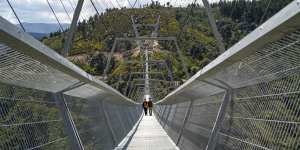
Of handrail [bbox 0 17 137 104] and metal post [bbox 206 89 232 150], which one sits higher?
handrail [bbox 0 17 137 104]

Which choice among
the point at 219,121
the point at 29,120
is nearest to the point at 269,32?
the point at 29,120

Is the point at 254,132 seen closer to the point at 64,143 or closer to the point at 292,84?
the point at 292,84

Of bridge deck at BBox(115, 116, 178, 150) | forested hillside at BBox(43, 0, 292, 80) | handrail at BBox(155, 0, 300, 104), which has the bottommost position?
bridge deck at BBox(115, 116, 178, 150)

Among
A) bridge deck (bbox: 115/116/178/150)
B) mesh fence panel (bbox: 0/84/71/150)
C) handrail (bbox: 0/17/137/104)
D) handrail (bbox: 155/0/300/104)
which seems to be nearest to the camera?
handrail (bbox: 155/0/300/104)

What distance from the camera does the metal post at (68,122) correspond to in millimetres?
8906

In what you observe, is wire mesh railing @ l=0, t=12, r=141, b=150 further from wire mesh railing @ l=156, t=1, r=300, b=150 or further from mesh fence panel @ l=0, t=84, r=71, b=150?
wire mesh railing @ l=156, t=1, r=300, b=150

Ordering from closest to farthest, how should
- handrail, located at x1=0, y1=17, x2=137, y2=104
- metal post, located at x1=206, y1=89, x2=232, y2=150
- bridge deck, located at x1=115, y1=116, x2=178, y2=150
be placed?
handrail, located at x1=0, y1=17, x2=137, y2=104, metal post, located at x1=206, y1=89, x2=232, y2=150, bridge deck, located at x1=115, y1=116, x2=178, y2=150

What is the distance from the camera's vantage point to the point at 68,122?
30.0 ft

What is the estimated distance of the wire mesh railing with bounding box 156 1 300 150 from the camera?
5055 mm

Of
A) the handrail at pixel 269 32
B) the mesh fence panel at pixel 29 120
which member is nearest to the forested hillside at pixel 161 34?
the mesh fence panel at pixel 29 120

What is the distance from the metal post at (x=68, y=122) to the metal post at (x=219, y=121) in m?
2.20

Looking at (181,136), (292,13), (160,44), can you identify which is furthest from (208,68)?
(160,44)

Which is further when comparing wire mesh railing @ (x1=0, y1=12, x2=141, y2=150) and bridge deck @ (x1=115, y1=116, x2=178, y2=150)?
bridge deck @ (x1=115, y1=116, x2=178, y2=150)

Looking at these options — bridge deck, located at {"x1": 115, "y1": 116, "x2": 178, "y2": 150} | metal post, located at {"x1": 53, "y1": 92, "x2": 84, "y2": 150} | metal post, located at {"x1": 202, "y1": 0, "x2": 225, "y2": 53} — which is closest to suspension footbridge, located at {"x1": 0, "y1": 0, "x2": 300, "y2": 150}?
metal post, located at {"x1": 53, "y1": 92, "x2": 84, "y2": 150}
